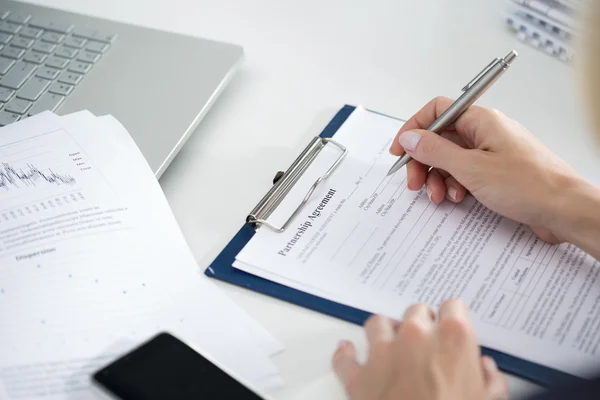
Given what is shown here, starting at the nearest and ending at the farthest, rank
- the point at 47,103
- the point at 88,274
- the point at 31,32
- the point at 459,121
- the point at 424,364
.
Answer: the point at 424,364
the point at 88,274
the point at 459,121
the point at 47,103
the point at 31,32

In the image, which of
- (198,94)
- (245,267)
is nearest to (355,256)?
(245,267)

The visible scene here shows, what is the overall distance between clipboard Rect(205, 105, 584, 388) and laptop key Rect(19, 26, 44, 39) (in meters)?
0.44

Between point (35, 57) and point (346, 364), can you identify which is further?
point (35, 57)

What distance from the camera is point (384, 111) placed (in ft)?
3.13

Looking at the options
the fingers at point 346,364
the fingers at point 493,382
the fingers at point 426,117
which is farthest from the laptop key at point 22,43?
the fingers at point 493,382

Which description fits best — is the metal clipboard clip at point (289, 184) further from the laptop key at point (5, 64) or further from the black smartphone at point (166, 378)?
the laptop key at point (5, 64)

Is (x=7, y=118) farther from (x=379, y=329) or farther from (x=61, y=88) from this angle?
(x=379, y=329)

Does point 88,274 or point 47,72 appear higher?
point 47,72

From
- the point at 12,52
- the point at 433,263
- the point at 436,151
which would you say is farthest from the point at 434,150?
the point at 12,52

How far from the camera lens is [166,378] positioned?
58 centimetres

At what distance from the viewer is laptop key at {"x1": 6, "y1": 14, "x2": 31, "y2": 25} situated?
1.05 m

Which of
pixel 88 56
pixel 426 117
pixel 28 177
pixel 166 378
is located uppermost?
pixel 426 117

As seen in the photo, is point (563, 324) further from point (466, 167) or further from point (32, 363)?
point (32, 363)

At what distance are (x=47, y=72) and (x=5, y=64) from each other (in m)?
0.06
